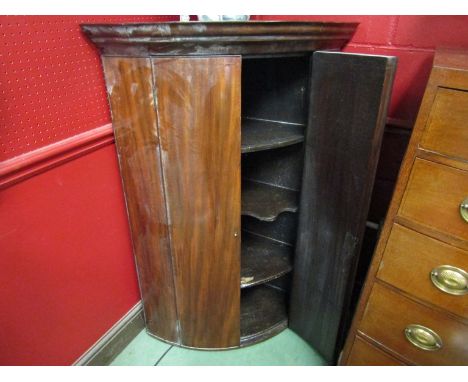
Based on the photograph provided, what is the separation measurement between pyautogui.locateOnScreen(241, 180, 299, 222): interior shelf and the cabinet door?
119mm

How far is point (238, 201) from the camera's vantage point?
92 centimetres

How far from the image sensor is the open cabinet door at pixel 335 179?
75 cm

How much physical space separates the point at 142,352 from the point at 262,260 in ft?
1.95

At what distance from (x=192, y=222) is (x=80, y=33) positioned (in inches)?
22.4

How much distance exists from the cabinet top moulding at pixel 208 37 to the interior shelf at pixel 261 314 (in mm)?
994

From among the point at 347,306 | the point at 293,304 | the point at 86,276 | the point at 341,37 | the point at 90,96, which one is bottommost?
the point at 293,304

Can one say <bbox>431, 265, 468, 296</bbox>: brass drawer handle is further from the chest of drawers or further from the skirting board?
the skirting board

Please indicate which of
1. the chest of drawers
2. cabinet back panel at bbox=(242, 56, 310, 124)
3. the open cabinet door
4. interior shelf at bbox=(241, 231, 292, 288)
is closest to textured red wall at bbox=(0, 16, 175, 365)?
cabinet back panel at bbox=(242, 56, 310, 124)

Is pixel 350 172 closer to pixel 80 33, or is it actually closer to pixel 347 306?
pixel 347 306

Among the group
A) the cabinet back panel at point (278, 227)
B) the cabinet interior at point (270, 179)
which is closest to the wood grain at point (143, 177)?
the cabinet interior at point (270, 179)

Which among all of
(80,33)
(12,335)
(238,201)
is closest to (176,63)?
(80,33)

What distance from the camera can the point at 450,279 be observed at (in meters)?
0.67

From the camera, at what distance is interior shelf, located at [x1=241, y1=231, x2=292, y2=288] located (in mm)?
1147

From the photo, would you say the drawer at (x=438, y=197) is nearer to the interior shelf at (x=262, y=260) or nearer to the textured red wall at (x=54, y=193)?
the interior shelf at (x=262, y=260)
